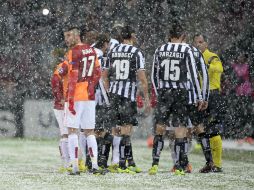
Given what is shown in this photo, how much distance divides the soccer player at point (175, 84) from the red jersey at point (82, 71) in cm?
89

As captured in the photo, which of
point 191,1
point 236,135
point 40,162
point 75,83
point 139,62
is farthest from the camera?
point 191,1

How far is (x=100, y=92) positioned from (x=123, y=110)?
61cm

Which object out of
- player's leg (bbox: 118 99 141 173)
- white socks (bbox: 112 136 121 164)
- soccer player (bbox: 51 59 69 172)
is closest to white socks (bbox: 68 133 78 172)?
soccer player (bbox: 51 59 69 172)

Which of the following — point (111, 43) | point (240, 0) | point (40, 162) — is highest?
point (240, 0)

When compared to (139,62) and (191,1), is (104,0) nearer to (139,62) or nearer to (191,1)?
(191,1)

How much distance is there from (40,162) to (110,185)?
205 inches

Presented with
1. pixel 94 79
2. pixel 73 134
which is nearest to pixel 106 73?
pixel 94 79

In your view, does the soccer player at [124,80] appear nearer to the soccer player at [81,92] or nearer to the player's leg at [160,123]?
the player's leg at [160,123]

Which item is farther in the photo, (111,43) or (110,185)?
(111,43)

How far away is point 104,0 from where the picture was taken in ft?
97.7

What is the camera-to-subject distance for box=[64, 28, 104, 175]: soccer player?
12102 millimetres

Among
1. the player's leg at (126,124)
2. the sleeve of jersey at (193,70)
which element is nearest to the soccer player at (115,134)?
the player's leg at (126,124)

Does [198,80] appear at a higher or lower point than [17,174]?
higher

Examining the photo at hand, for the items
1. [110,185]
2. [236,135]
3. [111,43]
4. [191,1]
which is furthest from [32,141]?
[110,185]
